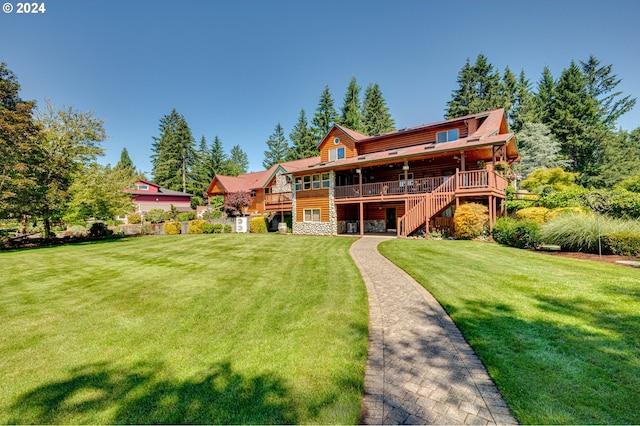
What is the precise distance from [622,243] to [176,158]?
2344 inches

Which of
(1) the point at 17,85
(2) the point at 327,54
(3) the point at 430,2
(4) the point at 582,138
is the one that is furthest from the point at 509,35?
(1) the point at 17,85

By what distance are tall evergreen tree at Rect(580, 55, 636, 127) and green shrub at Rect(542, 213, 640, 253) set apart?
35446 millimetres

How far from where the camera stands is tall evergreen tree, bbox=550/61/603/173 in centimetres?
3113

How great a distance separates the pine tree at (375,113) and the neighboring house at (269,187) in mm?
19640

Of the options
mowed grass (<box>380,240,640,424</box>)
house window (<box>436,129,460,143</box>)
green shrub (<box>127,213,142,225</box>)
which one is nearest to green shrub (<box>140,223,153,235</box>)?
green shrub (<box>127,213,142,225</box>)

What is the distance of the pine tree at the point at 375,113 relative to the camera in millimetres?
46781

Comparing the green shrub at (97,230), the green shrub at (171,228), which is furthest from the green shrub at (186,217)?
the green shrub at (97,230)

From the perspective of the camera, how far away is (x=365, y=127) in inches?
1797

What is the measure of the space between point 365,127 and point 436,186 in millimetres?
A: 31167

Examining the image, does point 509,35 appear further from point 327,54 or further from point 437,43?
point 327,54

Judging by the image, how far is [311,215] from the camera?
22.5 m

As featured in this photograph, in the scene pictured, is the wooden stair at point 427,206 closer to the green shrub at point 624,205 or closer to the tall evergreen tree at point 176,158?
the green shrub at point 624,205

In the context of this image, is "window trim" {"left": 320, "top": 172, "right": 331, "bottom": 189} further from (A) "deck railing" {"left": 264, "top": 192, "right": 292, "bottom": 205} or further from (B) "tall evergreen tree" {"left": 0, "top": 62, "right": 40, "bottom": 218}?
(B) "tall evergreen tree" {"left": 0, "top": 62, "right": 40, "bottom": 218}

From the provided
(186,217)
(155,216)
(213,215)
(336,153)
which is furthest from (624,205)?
(155,216)
